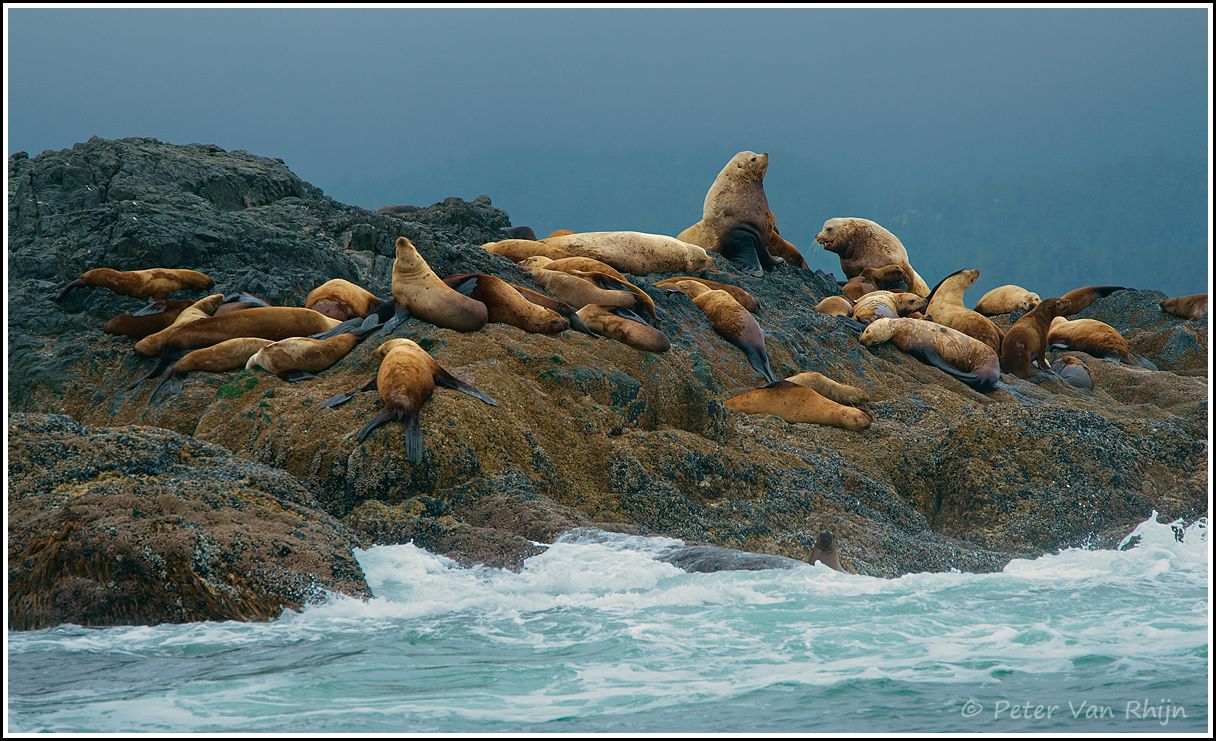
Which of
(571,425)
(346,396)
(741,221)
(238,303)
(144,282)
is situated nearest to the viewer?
(346,396)

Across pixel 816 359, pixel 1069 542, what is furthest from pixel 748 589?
pixel 816 359

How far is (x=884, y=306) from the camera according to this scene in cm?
1561

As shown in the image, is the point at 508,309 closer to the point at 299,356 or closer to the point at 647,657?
the point at 299,356

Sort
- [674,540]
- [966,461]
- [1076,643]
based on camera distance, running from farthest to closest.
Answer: [966,461]
[674,540]
[1076,643]

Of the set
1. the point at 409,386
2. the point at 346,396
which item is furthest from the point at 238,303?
the point at 409,386

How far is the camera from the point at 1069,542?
8.02 meters

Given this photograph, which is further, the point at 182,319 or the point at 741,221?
the point at 741,221

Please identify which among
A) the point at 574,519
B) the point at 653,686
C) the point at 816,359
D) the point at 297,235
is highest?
the point at 297,235

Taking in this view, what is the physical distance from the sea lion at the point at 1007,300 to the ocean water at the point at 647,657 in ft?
42.2

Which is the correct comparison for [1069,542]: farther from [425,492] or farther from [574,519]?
[425,492]

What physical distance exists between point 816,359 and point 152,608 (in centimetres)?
802

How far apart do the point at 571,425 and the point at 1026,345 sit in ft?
25.2

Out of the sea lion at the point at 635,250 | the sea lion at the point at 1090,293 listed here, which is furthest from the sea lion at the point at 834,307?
the sea lion at the point at 1090,293

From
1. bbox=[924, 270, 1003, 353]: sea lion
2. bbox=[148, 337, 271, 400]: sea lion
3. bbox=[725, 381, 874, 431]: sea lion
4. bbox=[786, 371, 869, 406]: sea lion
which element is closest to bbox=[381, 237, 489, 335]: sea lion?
bbox=[148, 337, 271, 400]: sea lion
